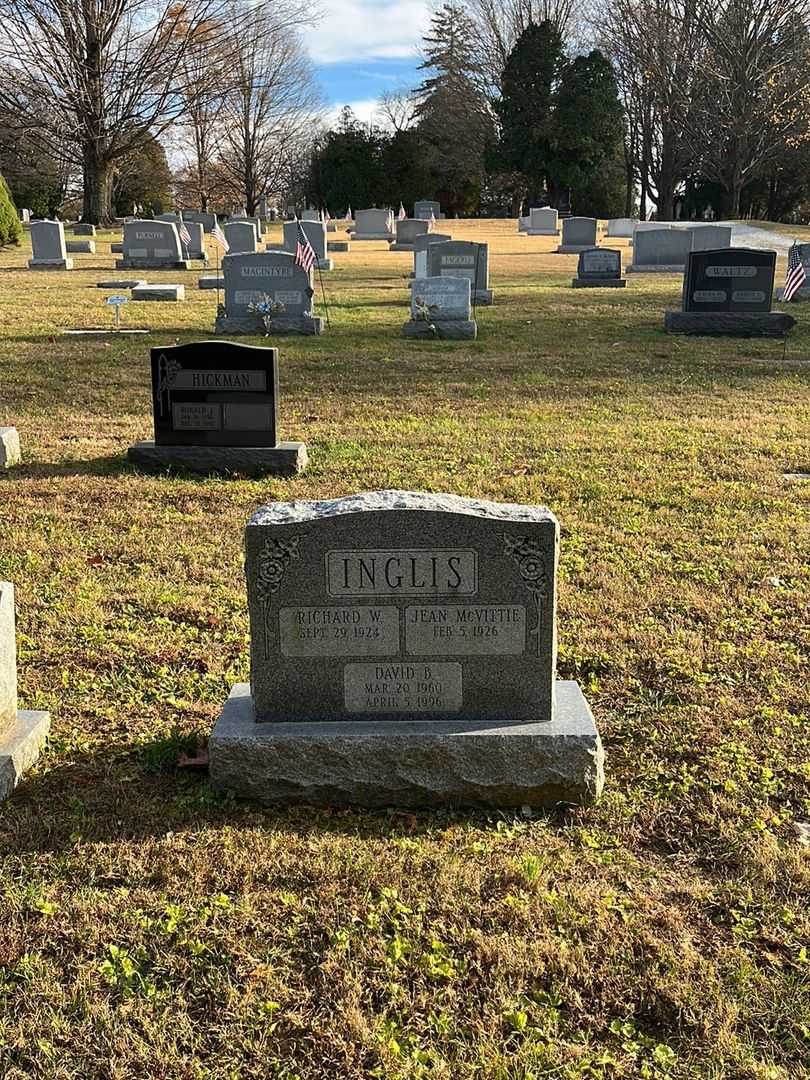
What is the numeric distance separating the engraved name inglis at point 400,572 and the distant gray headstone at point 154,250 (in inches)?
985

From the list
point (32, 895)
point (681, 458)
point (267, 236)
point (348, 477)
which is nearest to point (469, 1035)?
point (32, 895)

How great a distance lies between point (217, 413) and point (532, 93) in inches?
2079

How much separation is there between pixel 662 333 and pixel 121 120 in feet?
85.5

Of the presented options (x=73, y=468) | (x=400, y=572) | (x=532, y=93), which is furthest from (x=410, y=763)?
(x=532, y=93)

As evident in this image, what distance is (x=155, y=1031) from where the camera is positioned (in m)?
2.46

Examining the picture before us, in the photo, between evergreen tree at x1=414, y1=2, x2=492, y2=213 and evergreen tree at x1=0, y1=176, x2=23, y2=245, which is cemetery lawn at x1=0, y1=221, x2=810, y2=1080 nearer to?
evergreen tree at x1=0, y1=176, x2=23, y2=245

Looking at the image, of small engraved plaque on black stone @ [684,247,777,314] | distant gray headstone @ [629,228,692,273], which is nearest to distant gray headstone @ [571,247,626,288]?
distant gray headstone @ [629,228,692,273]

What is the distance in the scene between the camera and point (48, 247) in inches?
1028

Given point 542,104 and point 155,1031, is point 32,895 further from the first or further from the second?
point 542,104

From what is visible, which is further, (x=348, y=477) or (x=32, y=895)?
(x=348, y=477)

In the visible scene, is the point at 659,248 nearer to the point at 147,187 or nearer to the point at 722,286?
the point at 722,286

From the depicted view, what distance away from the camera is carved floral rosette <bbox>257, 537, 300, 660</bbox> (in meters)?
3.35

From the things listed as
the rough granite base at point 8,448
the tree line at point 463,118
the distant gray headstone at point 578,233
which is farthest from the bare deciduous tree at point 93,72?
the rough granite base at point 8,448

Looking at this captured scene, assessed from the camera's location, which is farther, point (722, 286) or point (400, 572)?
point (722, 286)
